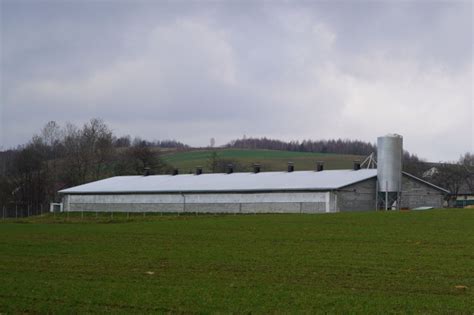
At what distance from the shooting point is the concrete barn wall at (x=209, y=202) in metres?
77.7

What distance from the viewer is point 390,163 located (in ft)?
255

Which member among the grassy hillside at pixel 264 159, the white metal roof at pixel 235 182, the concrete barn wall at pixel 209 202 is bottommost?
the concrete barn wall at pixel 209 202

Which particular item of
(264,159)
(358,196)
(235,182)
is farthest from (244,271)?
(264,159)

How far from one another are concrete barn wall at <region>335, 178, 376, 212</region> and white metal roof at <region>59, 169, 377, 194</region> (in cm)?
62

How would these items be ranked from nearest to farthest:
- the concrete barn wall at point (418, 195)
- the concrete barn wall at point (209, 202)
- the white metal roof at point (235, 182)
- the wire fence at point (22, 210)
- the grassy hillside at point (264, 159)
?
the concrete barn wall at point (209, 202), the white metal roof at point (235, 182), the concrete barn wall at point (418, 195), the wire fence at point (22, 210), the grassy hillside at point (264, 159)

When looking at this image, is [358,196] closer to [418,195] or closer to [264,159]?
[418,195]

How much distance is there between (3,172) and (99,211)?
48.2m

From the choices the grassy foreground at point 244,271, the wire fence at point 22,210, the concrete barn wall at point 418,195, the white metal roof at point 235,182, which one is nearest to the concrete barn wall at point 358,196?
the white metal roof at point 235,182

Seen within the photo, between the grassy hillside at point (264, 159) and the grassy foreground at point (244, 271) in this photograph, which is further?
the grassy hillside at point (264, 159)

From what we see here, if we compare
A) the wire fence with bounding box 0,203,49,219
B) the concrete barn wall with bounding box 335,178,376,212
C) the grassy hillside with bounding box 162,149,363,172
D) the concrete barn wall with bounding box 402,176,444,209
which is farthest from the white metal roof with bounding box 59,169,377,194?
the grassy hillside with bounding box 162,149,363,172

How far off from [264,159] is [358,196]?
8216 centimetres

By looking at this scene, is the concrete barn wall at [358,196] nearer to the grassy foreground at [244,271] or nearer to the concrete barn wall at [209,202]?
the concrete barn wall at [209,202]

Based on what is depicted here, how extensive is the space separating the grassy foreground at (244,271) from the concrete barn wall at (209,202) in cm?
3262

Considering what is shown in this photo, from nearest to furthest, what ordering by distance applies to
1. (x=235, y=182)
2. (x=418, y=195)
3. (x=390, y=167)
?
(x=390, y=167) < (x=418, y=195) < (x=235, y=182)
